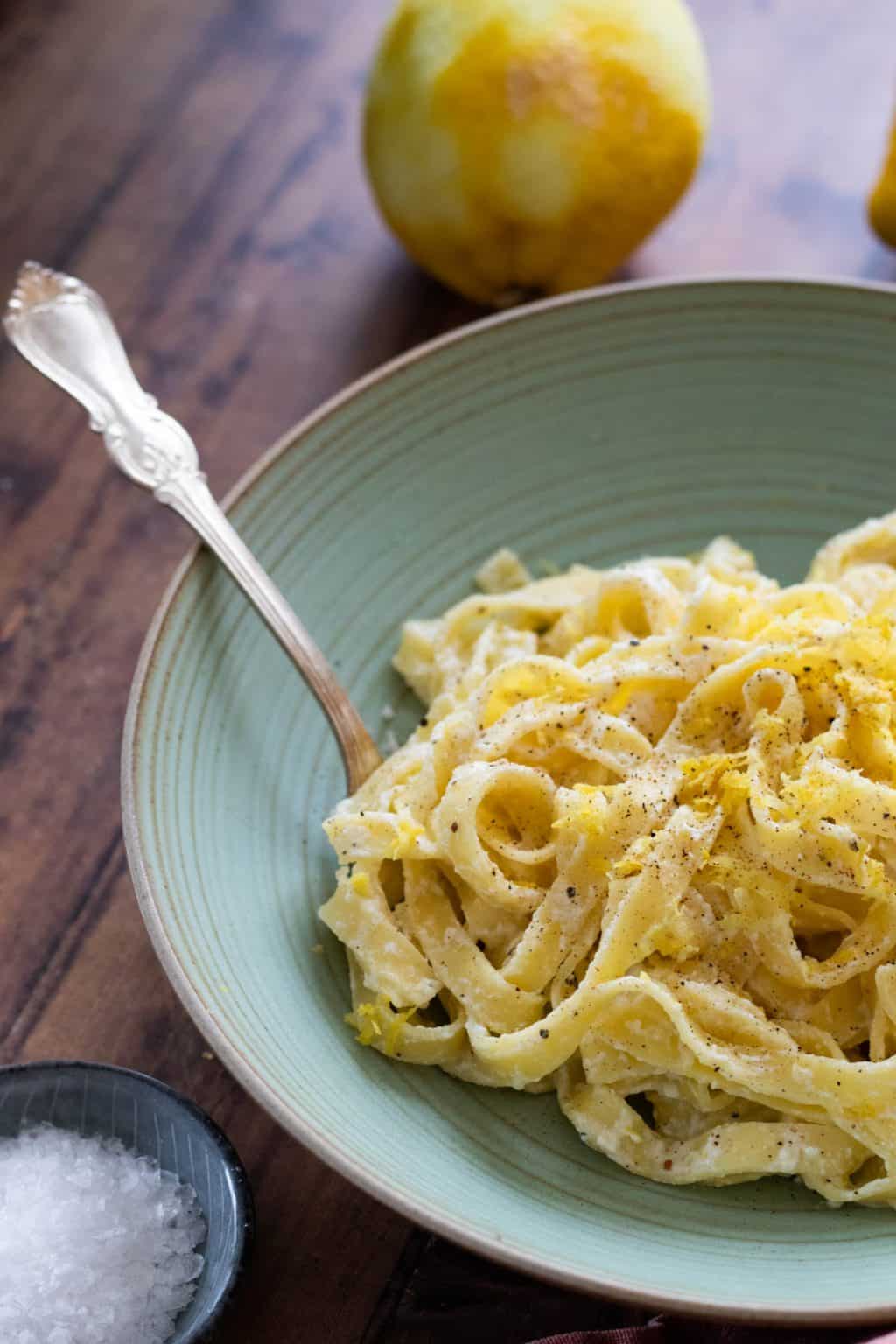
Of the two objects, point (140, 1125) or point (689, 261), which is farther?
point (689, 261)

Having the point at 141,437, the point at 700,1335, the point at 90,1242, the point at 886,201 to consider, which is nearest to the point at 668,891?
the point at 700,1335

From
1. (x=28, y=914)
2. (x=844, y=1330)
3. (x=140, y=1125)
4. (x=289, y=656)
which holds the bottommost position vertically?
(x=28, y=914)

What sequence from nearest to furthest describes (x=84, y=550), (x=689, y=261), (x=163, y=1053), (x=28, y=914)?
1. (x=163, y=1053)
2. (x=28, y=914)
3. (x=84, y=550)
4. (x=689, y=261)

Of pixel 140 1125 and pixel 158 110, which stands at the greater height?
pixel 158 110

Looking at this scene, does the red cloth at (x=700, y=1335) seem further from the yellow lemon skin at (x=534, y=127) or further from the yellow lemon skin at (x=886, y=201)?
the yellow lemon skin at (x=886, y=201)

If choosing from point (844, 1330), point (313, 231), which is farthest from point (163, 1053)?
point (313, 231)

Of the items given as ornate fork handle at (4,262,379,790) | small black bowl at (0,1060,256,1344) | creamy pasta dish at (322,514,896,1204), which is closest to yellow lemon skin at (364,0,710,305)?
ornate fork handle at (4,262,379,790)

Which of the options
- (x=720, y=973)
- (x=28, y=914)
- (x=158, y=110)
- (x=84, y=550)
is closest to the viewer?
(x=720, y=973)

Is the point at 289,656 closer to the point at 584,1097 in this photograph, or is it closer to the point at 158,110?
the point at 584,1097
